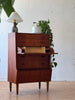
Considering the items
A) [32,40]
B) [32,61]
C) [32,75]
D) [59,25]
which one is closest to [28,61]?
[32,61]

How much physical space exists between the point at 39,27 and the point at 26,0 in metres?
1.56

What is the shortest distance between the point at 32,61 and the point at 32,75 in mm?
236

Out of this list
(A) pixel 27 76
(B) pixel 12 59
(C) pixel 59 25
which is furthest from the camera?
(C) pixel 59 25

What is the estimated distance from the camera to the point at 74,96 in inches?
127

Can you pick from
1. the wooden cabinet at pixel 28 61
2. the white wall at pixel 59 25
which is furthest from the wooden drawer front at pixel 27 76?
the white wall at pixel 59 25

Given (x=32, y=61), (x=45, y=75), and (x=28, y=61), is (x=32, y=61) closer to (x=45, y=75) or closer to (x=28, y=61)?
(x=28, y=61)

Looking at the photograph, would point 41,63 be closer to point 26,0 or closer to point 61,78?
point 61,78

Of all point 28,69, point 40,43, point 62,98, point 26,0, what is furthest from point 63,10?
point 62,98

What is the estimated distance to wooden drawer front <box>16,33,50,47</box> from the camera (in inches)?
134

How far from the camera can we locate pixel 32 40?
11.4ft

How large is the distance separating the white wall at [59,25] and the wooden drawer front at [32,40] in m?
1.49

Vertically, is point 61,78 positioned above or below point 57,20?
below

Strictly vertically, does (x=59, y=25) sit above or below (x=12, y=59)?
above

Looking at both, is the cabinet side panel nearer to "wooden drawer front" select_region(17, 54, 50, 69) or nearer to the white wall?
"wooden drawer front" select_region(17, 54, 50, 69)
